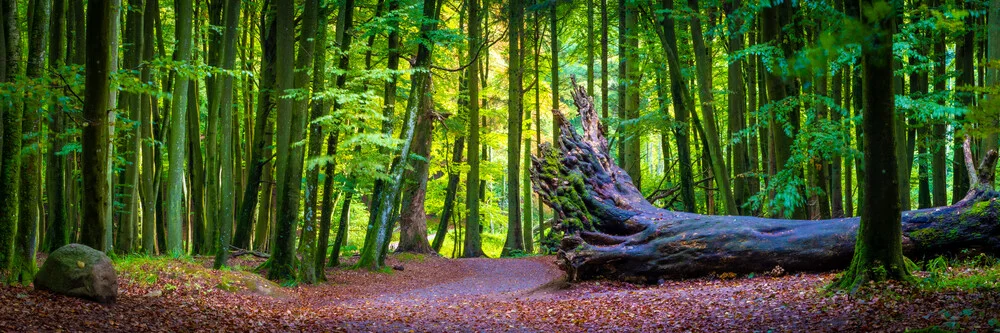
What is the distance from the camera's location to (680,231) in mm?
10688

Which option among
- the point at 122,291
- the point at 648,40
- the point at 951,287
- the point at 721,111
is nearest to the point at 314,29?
the point at 122,291

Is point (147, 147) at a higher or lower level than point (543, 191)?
higher

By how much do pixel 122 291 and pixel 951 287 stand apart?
10.3 meters

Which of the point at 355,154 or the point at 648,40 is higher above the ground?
the point at 648,40

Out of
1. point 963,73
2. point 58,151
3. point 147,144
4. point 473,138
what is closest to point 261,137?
point 147,144

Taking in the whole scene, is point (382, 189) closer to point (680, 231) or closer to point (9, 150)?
point (680, 231)

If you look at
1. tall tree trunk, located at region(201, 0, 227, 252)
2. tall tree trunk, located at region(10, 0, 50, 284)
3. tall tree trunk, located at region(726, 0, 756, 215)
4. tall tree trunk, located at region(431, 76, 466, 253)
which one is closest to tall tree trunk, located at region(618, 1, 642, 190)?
tall tree trunk, located at region(726, 0, 756, 215)

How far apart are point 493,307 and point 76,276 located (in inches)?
219

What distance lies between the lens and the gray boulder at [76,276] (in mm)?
7312

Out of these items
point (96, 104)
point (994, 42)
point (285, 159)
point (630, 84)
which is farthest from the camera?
point (630, 84)

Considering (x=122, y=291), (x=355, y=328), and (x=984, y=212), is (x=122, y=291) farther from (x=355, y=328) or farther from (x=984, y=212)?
(x=984, y=212)

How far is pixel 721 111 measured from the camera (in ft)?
76.4

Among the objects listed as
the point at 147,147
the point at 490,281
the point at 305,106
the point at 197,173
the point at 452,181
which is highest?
the point at 305,106

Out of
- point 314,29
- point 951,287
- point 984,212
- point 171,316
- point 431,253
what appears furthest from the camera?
point 431,253
